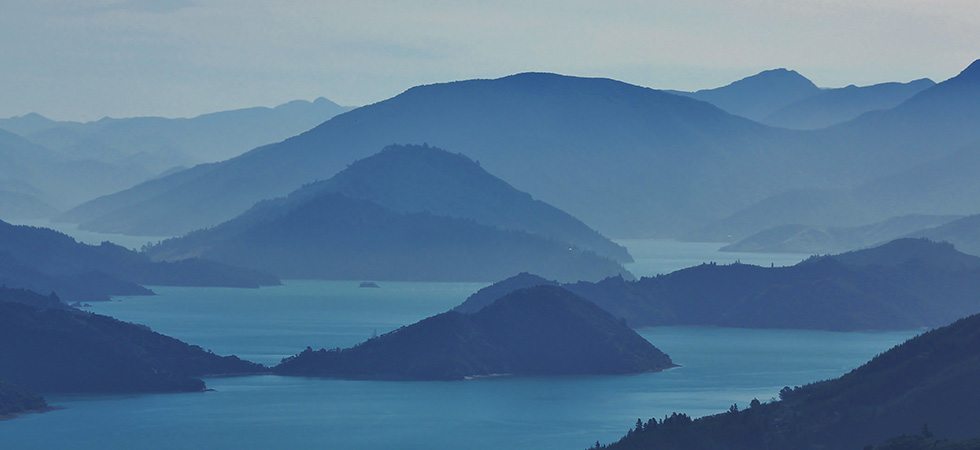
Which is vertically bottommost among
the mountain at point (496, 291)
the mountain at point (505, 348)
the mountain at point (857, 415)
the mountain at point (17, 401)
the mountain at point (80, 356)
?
the mountain at point (857, 415)

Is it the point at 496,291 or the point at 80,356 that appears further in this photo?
the point at 496,291

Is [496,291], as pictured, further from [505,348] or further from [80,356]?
[80,356]

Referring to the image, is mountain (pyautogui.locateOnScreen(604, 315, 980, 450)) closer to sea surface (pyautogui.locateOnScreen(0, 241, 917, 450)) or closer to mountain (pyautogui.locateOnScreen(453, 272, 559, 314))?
sea surface (pyautogui.locateOnScreen(0, 241, 917, 450))

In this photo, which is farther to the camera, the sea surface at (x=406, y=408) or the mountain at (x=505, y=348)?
the mountain at (x=505, y=348)

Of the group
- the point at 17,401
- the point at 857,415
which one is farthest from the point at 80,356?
the point at 857,415

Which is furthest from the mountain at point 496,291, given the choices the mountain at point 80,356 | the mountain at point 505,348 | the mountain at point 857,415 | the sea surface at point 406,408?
the mountain at point 857,415

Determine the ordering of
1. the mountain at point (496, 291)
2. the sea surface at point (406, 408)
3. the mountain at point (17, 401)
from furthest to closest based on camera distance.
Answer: the mountain at point (496, 291)
the mountain at point (17, 401)
the sea surface at point (406, 408)

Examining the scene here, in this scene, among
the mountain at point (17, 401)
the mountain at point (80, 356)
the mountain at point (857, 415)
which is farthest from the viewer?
the mountain at point (80, 356)

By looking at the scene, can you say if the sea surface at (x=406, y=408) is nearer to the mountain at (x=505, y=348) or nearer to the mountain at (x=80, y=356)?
the mountain at (x=505, y=348)
